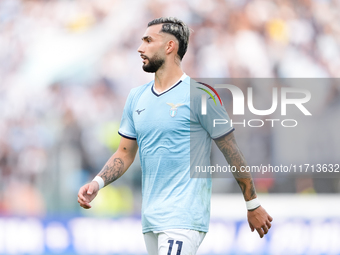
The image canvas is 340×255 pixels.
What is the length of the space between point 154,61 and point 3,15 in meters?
7.81

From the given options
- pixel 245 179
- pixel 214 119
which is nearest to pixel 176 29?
pixel 214 119

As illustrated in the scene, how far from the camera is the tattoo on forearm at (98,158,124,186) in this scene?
10.5 feet

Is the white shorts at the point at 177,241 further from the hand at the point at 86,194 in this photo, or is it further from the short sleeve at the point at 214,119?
the short sleeve at the point at 214,119

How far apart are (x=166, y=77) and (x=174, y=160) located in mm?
565

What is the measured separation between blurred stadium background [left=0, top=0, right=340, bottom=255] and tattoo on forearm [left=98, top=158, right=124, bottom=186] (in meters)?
3.45

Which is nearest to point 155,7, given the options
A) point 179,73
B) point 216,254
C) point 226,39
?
point 226,39

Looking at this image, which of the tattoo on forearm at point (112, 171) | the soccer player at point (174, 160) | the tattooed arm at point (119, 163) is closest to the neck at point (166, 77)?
the soccer player at point (174, 160)

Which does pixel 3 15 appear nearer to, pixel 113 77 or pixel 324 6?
pixel 113 77

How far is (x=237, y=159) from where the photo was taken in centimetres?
304

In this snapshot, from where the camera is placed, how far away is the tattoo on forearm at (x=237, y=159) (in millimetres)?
3043

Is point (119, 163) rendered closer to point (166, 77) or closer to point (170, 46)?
point (166, 77)

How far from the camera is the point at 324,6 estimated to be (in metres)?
9.67

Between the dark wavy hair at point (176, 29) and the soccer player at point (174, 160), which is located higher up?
the dark wavy hair at point (176, 29)

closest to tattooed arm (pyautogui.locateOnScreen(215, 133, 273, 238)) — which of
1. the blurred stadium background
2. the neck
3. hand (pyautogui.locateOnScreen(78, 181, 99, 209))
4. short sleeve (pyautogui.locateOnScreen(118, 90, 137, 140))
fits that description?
the neck
